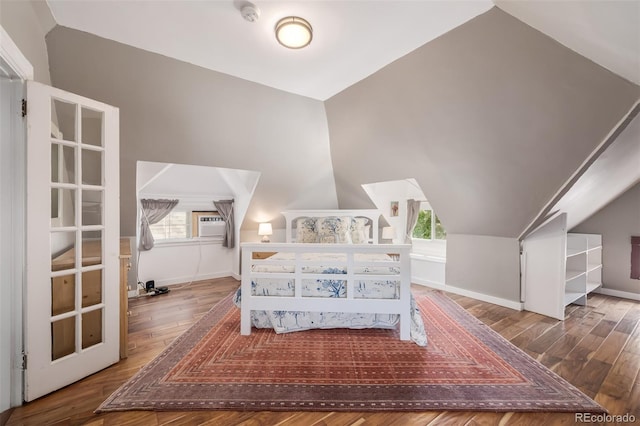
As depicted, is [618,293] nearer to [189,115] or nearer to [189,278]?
[189,115]

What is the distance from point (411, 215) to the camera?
477cm

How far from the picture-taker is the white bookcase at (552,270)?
2936 millimetres

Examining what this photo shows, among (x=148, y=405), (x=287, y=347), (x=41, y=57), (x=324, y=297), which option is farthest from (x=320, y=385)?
(x=41, y=57)

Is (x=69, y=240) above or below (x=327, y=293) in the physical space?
above

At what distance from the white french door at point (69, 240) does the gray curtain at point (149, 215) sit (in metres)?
2.23

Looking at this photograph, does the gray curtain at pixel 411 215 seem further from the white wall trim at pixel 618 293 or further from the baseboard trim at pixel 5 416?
the baseboard trim at pixel 5 416

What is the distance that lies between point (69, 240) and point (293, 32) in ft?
7.51

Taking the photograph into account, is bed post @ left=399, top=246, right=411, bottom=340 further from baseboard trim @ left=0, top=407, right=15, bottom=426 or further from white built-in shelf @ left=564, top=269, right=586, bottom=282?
baseboard trim @ left=0, top=407, right=15, bottom=426

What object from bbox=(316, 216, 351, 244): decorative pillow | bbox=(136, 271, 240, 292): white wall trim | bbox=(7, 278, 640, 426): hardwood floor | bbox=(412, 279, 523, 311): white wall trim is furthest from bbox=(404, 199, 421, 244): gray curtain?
bbox=(136, 271, 240, 292): white wall trim

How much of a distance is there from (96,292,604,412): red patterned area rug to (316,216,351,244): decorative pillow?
2.23m

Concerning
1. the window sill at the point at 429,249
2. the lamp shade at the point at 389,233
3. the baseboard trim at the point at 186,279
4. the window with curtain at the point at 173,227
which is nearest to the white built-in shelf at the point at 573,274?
the window sill at the point at 429,249

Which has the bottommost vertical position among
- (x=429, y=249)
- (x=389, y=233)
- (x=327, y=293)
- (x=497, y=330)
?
(x=497, y=330)

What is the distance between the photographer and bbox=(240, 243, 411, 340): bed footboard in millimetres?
2406

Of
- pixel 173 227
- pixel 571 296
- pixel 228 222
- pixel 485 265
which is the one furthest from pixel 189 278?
pixel 571 296
